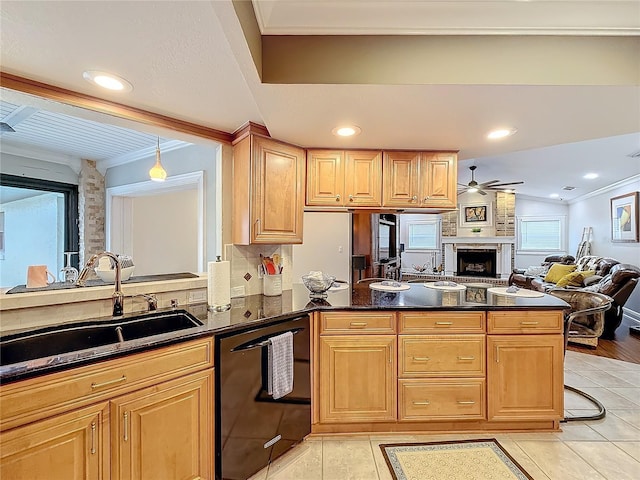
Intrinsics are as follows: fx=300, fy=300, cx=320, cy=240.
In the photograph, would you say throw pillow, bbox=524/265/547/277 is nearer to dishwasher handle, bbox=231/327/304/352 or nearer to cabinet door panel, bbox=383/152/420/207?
cabinet door panel, bbox=383/152/420/207

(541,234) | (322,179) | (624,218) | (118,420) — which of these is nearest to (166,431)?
(118,420)

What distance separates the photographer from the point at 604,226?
21.1 ft

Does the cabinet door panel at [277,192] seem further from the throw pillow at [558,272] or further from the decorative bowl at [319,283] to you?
the throw pillow at [558,272]

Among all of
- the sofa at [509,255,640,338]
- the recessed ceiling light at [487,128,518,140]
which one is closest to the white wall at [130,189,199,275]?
the recessed ceiling light at [487,128,518,140]

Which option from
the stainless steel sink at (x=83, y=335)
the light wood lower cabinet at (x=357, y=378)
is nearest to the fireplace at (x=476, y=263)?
the light wood lower cabinet at (x=357, y=378)

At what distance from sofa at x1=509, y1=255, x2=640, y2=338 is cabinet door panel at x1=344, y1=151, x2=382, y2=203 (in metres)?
2.74

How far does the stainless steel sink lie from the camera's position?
138cm

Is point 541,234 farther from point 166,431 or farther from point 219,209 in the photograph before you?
point 166,431

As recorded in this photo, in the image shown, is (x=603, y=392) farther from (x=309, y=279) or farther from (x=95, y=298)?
(x=95, y=298)

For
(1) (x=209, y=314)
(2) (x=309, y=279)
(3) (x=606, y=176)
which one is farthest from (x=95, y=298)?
(3) (x=606, y=176)

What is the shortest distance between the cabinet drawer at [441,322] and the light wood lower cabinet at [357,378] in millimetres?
147

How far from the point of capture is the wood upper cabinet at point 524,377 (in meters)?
2.02

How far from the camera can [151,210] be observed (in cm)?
402

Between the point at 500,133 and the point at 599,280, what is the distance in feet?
14.5
